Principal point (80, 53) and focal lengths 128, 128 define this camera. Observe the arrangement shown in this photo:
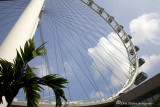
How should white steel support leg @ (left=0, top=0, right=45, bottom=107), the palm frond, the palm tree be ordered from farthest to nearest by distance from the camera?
1. white steel support leg @ (left=0, top=0, right=45, bottom=107)
2. the palm frond
3. the palm tree

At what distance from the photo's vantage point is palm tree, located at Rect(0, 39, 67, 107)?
14.1ft

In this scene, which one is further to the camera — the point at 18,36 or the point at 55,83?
the point at 18,36

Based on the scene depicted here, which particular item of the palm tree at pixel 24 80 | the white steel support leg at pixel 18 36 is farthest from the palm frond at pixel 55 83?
the white steel support leg at pixel 18 36

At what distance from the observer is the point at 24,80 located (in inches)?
177

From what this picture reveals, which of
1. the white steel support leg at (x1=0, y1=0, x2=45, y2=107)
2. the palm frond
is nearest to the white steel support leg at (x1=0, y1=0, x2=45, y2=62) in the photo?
the white steel support leg at (x1=0, y1=0, x2=45, y2=107)

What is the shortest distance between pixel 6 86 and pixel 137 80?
30145 millimetres

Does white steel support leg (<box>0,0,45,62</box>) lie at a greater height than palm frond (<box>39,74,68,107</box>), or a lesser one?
greater

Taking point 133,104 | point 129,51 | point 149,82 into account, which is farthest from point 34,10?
point 129,51

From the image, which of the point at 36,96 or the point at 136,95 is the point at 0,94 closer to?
the point at 36,96

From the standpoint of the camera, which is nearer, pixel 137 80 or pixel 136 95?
pixel 136 95

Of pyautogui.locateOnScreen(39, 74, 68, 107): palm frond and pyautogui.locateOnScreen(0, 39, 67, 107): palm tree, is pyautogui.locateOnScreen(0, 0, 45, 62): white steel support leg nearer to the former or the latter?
pyautogui.locateOnScreen(0, 39, 67, 107): palm tree

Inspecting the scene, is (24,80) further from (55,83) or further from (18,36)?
(18,36)

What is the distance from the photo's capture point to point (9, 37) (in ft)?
21.0

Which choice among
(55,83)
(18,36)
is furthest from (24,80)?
(18,36)
